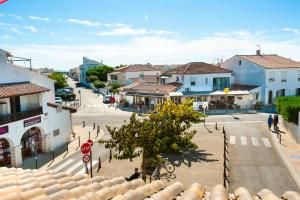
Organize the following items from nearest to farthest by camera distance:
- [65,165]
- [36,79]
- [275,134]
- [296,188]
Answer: [296,188], [65,165], [36,79], [275,134]

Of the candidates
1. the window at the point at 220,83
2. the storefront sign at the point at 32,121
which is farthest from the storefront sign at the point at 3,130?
the window at the point at 220,83

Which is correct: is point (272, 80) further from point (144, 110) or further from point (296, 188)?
point (296, 188)

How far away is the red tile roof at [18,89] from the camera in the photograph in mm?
22006

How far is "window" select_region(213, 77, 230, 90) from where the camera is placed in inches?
2007

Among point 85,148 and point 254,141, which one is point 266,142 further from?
point 85,148

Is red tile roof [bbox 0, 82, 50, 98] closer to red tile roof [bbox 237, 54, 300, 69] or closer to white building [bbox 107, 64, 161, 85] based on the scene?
red tile roof [bbox 237, 54, 300, 69]

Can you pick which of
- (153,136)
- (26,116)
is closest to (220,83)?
(26,116)

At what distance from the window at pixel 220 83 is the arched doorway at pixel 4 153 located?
3440 cm

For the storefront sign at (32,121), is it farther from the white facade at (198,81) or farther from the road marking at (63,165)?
the white facade at (198,81)

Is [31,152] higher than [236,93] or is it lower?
lower

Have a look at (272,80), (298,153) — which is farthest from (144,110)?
(298,153)

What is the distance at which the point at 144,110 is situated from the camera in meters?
47.8

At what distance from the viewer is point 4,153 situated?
2381 centimetres

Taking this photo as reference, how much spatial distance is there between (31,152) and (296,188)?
1974 centimetres
